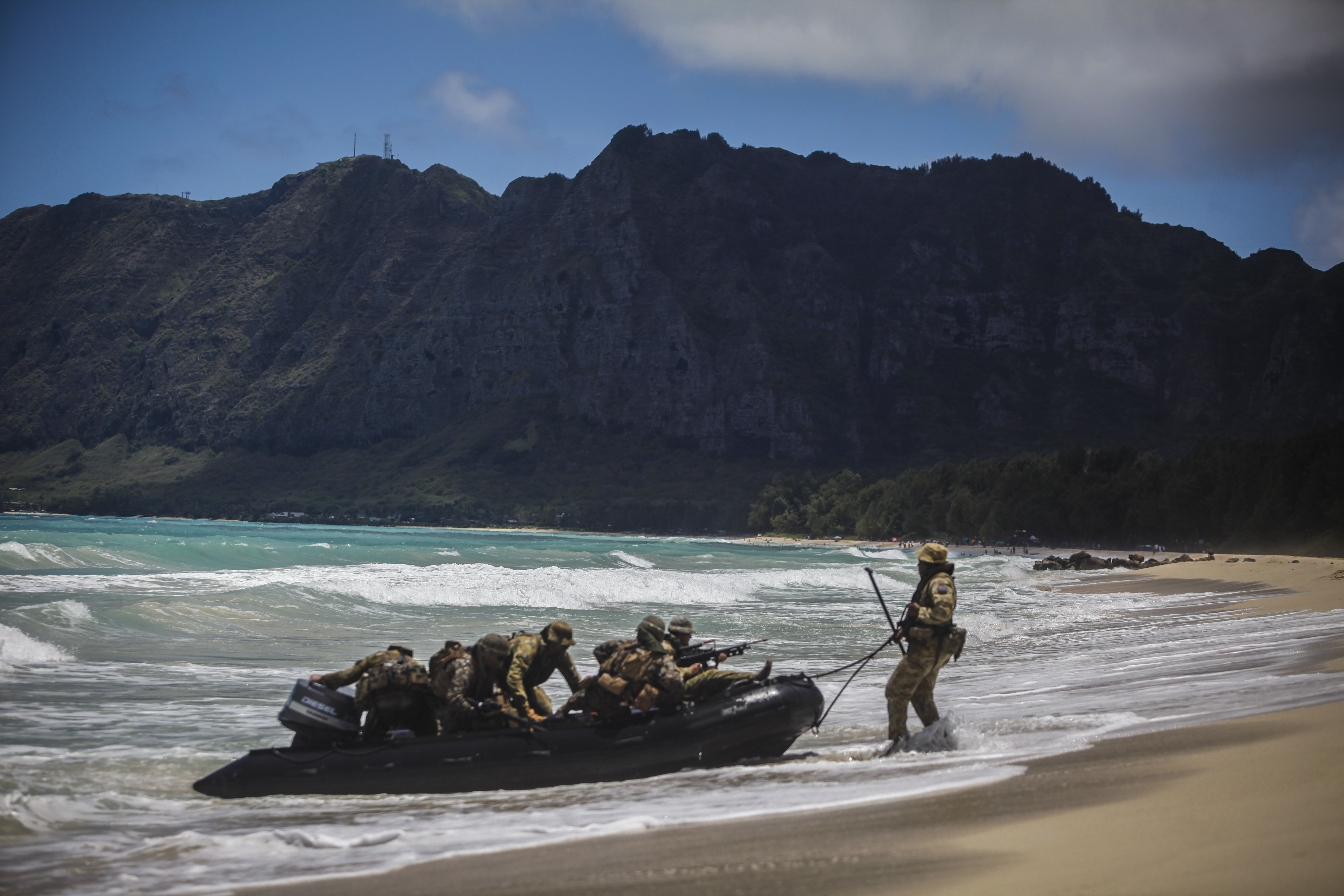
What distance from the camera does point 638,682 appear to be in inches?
346

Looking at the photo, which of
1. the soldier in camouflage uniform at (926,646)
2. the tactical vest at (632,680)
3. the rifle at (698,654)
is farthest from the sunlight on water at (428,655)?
the rifle at (698,654)

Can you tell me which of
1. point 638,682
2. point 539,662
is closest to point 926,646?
point 638,682

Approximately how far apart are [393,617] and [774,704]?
53.3ft

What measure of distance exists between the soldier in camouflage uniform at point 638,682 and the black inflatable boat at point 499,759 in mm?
139

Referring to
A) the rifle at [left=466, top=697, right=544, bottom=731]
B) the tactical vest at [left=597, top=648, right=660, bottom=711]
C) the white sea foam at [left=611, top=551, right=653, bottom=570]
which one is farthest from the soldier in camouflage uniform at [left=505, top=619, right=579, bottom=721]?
the white sea foam at [left=611, top=551, right=653, bottom=570]

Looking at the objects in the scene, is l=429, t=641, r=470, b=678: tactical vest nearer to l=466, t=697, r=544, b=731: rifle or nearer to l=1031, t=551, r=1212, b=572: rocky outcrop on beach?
l=466, t=697, r=544, b=731: rifle

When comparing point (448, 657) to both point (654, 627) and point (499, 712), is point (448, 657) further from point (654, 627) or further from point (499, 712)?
point (654, 627)

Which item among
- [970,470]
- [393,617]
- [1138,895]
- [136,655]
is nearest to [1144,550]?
[970,470]

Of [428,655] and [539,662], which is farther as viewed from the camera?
[428,655]

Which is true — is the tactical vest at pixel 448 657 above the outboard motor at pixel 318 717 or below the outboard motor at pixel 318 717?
above

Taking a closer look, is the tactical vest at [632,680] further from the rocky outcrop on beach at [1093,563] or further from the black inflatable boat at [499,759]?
the rocky outcrop on beach at [1093,563]

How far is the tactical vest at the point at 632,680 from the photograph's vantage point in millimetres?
8734

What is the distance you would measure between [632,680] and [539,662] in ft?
3.28

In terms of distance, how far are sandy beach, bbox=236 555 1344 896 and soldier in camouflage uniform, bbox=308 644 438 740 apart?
3.06 meters
